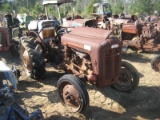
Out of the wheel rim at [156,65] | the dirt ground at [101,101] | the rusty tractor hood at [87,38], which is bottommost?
the dirt ground at [101,101]

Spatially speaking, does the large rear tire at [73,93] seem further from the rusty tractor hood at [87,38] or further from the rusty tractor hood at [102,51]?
the rusty tractor hood at [87,38]

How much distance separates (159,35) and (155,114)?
545 centimetres

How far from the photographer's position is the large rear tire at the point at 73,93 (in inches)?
173

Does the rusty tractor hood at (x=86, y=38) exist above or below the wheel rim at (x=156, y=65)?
above

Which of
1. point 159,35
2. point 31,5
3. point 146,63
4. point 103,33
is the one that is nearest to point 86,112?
point 103,33

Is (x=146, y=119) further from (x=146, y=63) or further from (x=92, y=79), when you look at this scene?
(x=146, y=63)

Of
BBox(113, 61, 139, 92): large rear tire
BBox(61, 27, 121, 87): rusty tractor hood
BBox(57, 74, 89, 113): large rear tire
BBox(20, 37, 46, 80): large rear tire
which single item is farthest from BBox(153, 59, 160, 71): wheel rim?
BBox(57, 74, 89, 113): large rear tire

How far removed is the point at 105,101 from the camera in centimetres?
523

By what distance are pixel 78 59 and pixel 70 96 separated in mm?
974

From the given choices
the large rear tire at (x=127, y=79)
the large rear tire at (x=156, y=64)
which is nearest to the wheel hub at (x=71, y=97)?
the large rear tire at (x=127, y=79)

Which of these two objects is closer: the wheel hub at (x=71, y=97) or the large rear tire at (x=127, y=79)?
the wheel hub at (x=71, y=97)

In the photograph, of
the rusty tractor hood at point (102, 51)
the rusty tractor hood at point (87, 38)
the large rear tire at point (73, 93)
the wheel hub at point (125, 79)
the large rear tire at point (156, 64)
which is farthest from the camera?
the large rear tire at point (156, 64)

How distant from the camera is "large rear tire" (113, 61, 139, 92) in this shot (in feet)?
17.4

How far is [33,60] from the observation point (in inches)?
234
